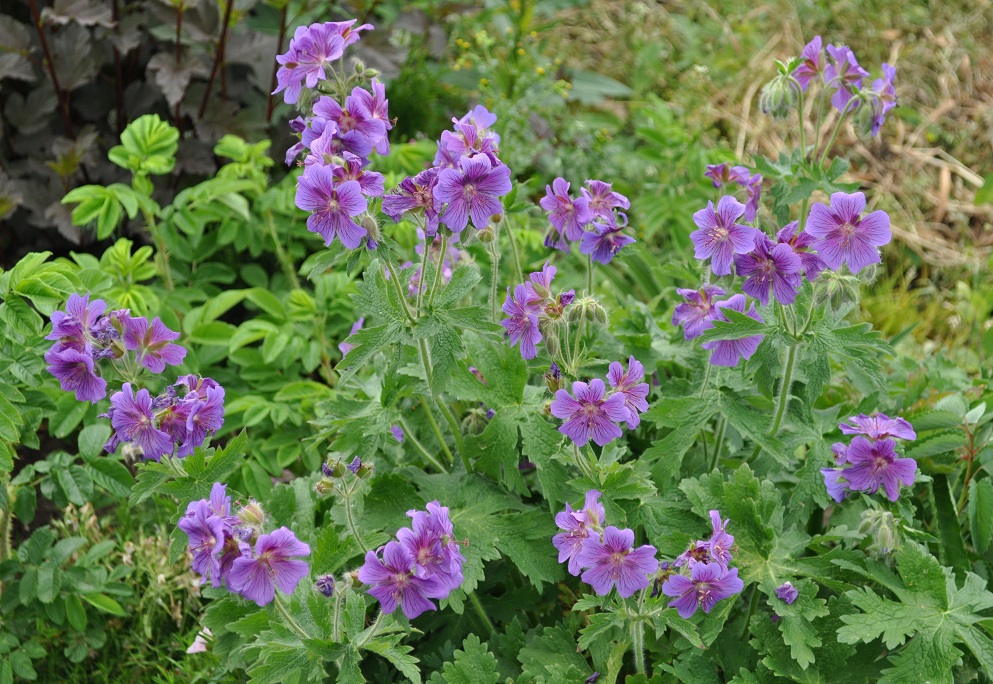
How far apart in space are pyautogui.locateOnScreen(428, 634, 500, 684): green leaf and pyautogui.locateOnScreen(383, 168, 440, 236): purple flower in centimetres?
77

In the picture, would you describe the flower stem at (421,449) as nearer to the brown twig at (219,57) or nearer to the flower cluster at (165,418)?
the flower cluster at (165,418)

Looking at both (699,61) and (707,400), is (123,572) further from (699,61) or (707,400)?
(699,61)

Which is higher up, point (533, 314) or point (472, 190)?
point (472, 190)

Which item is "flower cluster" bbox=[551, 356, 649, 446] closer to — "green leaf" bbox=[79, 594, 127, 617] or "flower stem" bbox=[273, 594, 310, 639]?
"flower stem" bbox=[273, 594, 310, 639]

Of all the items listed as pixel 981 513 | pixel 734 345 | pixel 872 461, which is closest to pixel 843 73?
pixel 734 345

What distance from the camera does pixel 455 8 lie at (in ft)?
13.9

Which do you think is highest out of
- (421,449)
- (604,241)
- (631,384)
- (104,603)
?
(604,241)

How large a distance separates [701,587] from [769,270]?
54 centimetres

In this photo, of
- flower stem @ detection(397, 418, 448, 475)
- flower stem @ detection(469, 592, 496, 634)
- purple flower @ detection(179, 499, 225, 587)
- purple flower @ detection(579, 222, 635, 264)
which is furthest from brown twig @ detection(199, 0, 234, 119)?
purple flower @ detection(179, 499, 225, 587)

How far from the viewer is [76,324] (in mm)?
1686

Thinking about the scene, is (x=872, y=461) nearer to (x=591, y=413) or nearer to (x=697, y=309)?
(x=697, y=309)

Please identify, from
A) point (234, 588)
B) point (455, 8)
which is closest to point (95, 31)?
point (455, 8)

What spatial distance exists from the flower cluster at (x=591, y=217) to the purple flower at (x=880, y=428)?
0.55m

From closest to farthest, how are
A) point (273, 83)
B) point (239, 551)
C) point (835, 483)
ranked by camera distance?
1. point (239, 551)
2. point (835, 483)
3. point (273, 83)
